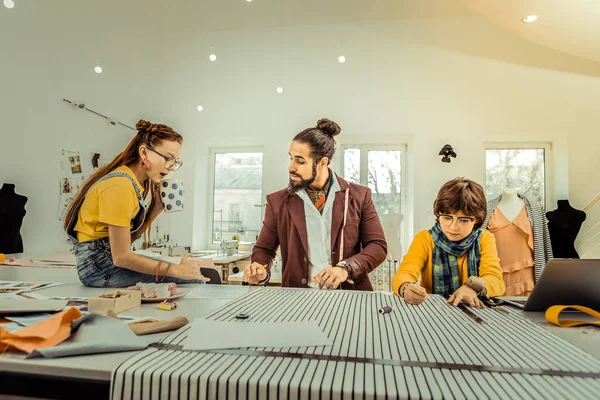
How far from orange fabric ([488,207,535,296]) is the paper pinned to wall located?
1730 millimetres

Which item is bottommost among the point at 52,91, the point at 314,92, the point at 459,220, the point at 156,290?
the point at 156,290

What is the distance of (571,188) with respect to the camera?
3764 millimetres

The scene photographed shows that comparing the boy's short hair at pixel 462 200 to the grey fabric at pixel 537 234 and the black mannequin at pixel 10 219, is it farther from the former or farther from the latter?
the black mannequin at pixel 10 219

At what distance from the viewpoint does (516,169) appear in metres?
4.20

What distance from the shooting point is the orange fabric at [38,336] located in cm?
64

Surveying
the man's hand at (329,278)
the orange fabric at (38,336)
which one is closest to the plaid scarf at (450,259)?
the man's hand at (329,278)

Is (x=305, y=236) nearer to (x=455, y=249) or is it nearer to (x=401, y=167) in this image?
(x=455, y=249)

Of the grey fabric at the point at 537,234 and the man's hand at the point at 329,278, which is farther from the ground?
the grey fabric at the point at 537,234

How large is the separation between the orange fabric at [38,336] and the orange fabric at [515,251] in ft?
6.89

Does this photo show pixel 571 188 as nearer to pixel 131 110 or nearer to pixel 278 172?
pixel 278 172

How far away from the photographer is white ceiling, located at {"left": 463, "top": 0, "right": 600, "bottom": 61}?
2795 millimetres

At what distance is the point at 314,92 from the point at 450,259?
327 cm

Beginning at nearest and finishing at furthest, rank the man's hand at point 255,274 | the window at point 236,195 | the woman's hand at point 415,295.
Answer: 1. the woman's hand at point 415,295
2. the man's hand at point 255,274
3. the window at point 236,195

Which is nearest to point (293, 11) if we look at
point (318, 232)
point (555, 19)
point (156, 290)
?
point (555, 19)
